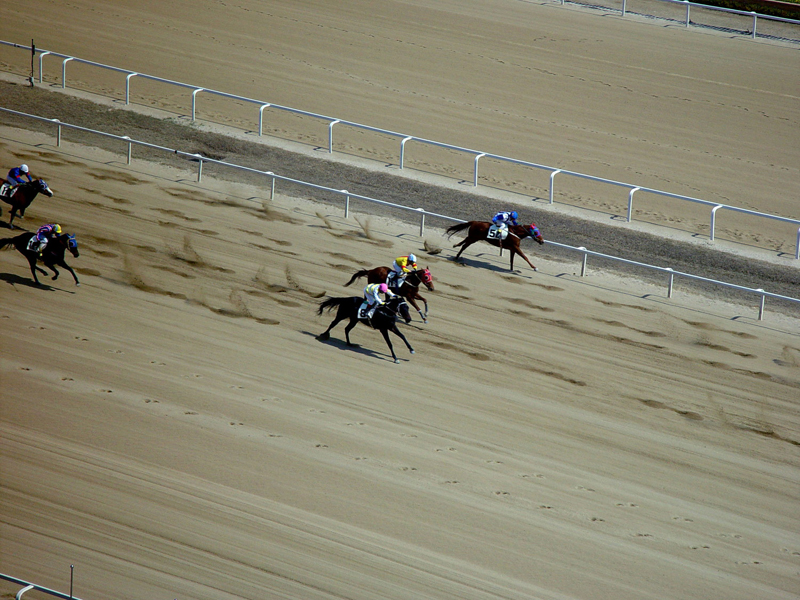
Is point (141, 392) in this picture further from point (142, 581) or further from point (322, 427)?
point (142, 581)

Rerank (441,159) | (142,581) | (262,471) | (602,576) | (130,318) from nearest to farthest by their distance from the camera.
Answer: (142,581) → (602,576) → (262,471) → (130,318) → (441,159)

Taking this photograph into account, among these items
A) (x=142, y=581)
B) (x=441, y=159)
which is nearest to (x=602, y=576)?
(x=142, y=581)

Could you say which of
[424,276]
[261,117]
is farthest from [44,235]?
[261,117]

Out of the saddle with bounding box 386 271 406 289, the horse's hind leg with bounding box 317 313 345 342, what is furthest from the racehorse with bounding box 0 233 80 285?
the saddle with bounding box 386 271 406 289

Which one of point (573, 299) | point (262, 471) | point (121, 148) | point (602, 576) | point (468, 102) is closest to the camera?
point (602, 576)

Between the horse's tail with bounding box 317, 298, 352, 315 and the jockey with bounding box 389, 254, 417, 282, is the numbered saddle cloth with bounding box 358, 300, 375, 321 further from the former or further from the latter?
the jockey with bounding box 389, 254, 417, 282
